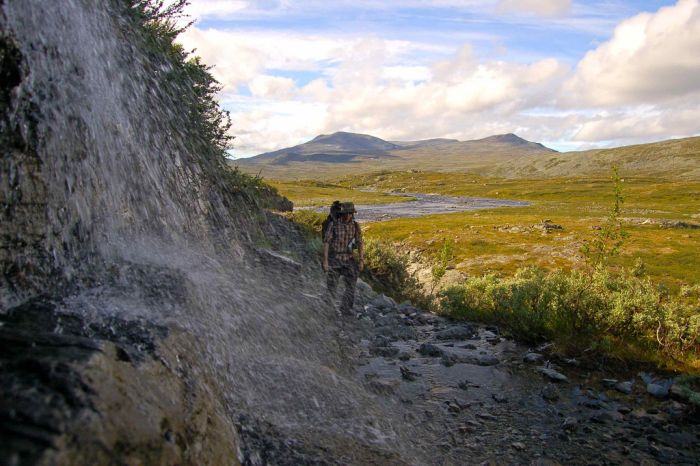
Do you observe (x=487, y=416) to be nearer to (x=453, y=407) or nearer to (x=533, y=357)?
(x=453, y=407)

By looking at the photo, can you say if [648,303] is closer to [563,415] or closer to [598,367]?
[598,367]

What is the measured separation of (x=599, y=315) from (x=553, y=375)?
8.55ft

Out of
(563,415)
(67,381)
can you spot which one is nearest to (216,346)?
(67,381)

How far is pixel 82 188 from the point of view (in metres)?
7.04

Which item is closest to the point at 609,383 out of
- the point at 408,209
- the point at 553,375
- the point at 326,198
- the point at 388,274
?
the point at 553,375

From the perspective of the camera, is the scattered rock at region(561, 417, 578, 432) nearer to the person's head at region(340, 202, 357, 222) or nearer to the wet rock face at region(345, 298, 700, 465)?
the wet rock face at region(345, 298, 700, 465)

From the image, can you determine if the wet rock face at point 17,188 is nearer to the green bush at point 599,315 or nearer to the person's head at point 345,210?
the person's head at point 345,210

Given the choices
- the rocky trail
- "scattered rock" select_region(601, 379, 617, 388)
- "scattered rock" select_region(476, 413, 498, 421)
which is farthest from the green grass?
"scattered rock" select_region(476, 413, 498, 421)

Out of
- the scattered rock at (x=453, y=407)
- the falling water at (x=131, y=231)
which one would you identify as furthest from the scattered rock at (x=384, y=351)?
the scattered rock at (x=453, y=407)

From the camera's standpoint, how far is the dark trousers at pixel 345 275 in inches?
505

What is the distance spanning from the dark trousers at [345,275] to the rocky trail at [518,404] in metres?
0.87

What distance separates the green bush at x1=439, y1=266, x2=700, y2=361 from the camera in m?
10.5

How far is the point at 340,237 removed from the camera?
12805mm

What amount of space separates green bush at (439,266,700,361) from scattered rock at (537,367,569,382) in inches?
46.7
